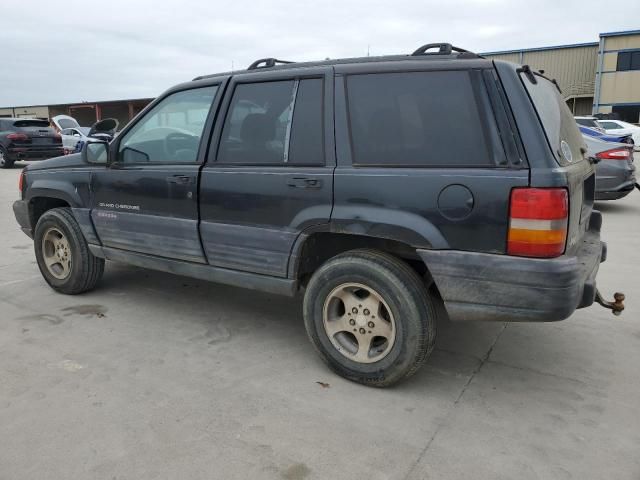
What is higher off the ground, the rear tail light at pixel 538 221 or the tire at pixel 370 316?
the rear tail light at pixel 538 221

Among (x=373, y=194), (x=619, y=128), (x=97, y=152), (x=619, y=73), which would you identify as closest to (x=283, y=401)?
(x=373, y=194)

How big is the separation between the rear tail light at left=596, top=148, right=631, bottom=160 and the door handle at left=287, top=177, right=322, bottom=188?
7.06m

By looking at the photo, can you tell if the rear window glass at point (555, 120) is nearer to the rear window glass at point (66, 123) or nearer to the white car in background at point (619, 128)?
the rear window glass at point (66, 123)

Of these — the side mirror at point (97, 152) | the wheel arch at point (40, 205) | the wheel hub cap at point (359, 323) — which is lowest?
the wheel hub cap at point (359, 323)

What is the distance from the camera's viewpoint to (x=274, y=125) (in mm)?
3312

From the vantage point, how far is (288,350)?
3570 millimetres

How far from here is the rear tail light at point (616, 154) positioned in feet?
27.3

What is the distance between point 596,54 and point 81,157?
1549 inches

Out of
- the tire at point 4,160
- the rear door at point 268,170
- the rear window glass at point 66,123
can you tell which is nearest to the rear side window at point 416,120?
the rear door at point 268,170

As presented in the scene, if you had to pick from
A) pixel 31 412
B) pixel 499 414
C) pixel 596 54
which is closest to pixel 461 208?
pixel 499 414

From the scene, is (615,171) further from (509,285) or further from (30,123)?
(30,123)

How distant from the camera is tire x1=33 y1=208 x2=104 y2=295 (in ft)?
14.8

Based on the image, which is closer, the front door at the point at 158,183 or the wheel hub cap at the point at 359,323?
the wheel hub cap at the point at 359,323

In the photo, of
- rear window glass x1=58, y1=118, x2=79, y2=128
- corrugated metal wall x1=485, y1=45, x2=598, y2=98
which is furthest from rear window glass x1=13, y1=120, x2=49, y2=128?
corrugated metal wall x1=485, y1=45, x2=598, y2=98
